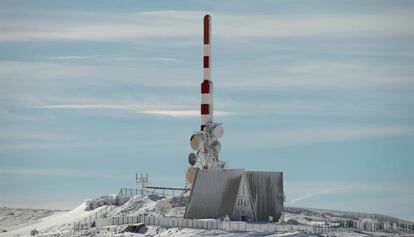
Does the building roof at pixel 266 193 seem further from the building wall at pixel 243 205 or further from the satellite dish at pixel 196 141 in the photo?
the satellite dish at pixel 196 141

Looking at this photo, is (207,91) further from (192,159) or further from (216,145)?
(192,159)

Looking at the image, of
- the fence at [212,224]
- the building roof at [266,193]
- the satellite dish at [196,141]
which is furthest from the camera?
the satellite dish at [196,141]

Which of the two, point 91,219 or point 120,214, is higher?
point 120,214

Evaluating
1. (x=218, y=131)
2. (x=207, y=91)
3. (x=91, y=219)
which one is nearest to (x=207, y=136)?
(x=218, y=131)

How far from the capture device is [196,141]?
106 m

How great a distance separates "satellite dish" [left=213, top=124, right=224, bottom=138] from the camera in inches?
4218

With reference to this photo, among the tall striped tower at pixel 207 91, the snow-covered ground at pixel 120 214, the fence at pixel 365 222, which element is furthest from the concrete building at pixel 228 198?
the tall striped tower at pixel 207 91

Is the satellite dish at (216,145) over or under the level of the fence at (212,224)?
over

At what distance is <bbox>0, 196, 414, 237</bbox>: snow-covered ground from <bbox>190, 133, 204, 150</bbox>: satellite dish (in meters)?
5.12

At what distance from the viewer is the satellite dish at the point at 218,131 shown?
10712 cm

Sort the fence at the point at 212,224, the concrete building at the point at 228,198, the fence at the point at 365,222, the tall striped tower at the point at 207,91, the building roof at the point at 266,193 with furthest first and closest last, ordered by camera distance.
→ the tall striped tower at the point at 207,91, the building roof at the point at 266,193, the fence at the point at 365,222, the concrete building at the point at 228,198, the fence at the point at 212,224

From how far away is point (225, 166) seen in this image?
352 ft

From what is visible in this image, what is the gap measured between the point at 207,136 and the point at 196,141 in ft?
4.38

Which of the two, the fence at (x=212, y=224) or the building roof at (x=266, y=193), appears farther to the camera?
the building roof at (x=266, y=193)
